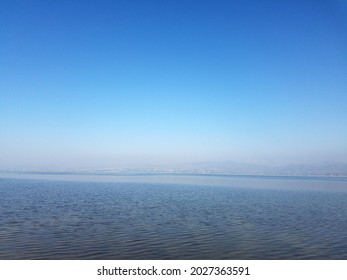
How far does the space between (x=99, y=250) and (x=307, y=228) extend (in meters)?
13.1

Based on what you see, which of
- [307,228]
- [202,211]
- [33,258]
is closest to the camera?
[33,258]

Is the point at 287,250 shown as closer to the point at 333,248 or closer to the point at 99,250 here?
the point at 333,248

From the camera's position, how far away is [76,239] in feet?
51.2

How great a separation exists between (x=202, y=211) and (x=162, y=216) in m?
4.66

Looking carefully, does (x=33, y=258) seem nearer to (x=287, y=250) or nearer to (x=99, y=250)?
(x=99, y=250)

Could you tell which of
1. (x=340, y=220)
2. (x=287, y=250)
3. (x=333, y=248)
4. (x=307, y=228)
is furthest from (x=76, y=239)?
(x=340, y=220)
